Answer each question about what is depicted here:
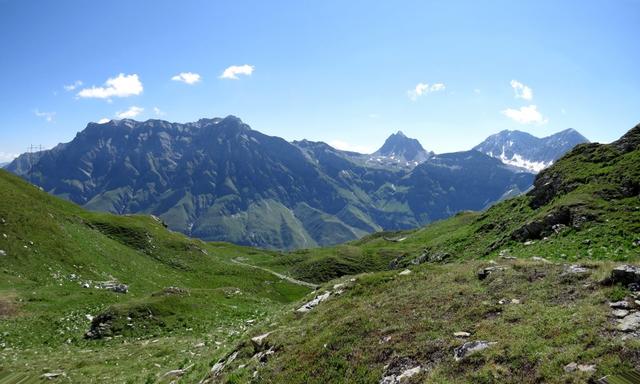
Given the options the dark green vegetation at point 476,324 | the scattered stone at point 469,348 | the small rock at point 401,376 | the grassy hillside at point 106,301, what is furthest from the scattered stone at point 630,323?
the grassy hillside at point 106,301

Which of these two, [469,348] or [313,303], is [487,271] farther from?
[313,303]

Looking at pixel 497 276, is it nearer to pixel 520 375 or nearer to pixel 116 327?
pixel 520 375

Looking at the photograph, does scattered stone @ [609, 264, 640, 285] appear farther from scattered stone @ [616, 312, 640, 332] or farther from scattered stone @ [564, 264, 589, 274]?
scattered stone @ [616, 312, 640, 332]

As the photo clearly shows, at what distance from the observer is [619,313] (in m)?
15.6

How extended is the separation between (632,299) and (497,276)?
24.6ft

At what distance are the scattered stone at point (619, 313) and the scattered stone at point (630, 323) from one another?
0.62 feet

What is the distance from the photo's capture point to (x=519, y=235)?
43812mm

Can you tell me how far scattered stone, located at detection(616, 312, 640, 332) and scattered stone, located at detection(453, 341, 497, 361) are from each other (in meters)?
4.22

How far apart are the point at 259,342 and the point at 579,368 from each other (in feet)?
Answer: 49.2

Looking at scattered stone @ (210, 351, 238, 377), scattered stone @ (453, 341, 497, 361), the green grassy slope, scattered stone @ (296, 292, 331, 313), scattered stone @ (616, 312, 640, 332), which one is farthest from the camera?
the green grassy slope

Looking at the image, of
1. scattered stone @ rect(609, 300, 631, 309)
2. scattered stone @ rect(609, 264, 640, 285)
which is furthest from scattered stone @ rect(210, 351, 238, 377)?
scattered stone @ rect(609, 264, 640, 285)

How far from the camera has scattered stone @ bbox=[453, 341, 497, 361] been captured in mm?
15681

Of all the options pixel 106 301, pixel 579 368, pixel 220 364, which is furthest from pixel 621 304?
pixel 106 301

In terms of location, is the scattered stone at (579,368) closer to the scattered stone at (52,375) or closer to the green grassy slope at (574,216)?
the green grassy slope at (574,216)
